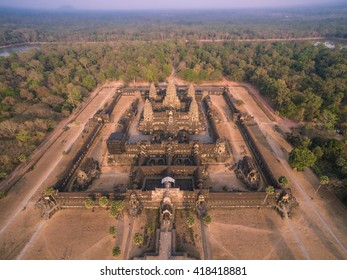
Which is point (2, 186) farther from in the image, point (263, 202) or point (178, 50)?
point (178, 50)

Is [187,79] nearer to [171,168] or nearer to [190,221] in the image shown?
[171,168]

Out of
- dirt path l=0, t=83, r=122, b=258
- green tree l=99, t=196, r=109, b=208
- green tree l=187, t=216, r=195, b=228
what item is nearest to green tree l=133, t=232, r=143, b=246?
green tree l=187, t=216, r=195, b=228

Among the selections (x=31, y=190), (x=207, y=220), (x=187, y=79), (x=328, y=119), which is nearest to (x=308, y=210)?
(x=207, y=220)

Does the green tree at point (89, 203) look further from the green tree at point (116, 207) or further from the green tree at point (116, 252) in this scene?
the green tree at point (116, 252)

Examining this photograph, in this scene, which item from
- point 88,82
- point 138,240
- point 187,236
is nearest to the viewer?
point 138,240

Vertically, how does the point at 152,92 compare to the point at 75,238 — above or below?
above

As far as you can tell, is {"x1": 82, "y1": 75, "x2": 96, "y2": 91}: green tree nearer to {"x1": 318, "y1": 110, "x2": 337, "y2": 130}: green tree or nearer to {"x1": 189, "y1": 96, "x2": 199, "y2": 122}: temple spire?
{"x1": 189, "y1": 96, "x2": 199, "y2": 122}: temple spire

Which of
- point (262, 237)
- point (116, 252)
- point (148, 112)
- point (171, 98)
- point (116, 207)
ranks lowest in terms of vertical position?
point (262, 237)

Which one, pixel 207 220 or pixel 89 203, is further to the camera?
pixel 89 203
